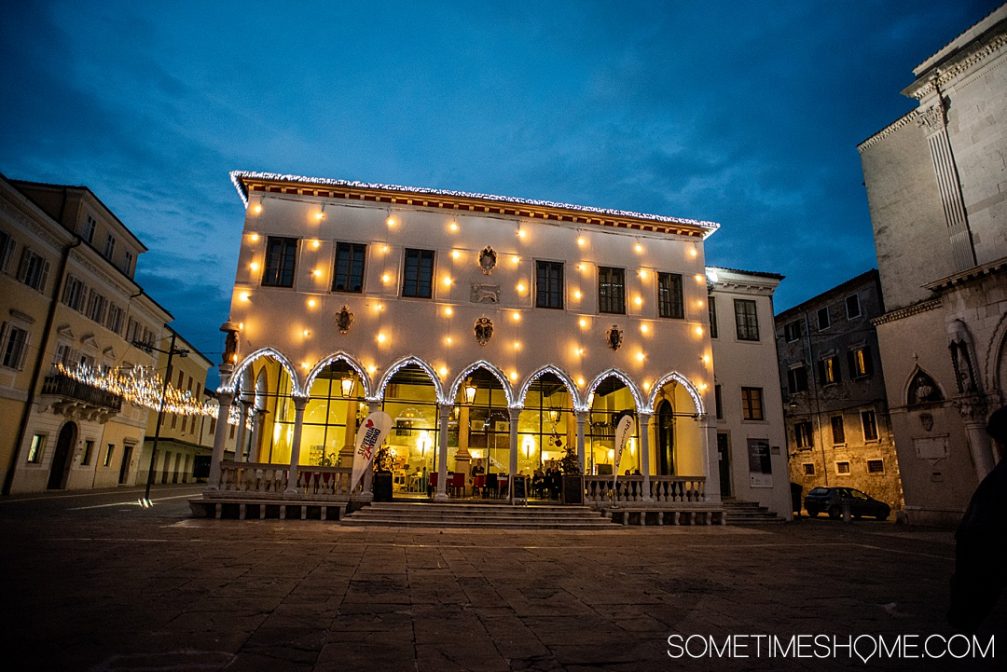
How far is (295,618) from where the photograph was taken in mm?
4797

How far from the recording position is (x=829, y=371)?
95.1 feet

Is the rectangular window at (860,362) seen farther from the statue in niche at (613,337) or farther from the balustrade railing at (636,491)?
the statue in niche at (613,337)

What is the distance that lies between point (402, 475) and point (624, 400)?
31.3 ft

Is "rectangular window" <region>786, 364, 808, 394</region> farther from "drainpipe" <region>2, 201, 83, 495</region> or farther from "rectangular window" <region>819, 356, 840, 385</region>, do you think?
"drainpipe" <region>2, 201, 83, 495</region>

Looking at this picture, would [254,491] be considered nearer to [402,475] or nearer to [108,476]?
[402,475]

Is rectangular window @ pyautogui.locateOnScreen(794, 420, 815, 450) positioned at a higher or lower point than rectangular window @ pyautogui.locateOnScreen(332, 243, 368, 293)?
lower

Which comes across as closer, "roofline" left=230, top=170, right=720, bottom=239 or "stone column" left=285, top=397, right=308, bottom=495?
"stone column" left=285, top=397, right=308, bottom=495

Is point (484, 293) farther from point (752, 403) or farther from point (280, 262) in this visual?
point (752, 403)

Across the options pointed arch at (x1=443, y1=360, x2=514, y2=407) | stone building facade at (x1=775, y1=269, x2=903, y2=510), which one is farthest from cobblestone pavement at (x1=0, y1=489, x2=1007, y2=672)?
stone building facade at (x1=775, y1=269, x2=903, y2=510)

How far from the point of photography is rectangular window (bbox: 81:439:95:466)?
86.9 feet

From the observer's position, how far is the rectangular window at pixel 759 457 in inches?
822

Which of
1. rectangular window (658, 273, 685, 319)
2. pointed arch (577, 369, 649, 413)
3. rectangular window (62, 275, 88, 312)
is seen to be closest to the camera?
pointed arch (577, 369, 649, 413)

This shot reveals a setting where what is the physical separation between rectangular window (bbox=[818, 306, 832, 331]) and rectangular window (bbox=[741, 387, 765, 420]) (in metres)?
11.0

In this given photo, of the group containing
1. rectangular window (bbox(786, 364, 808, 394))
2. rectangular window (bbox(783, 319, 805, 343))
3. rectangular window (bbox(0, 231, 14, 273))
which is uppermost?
rectangular window (bbox(783, 319, 805, 343))
